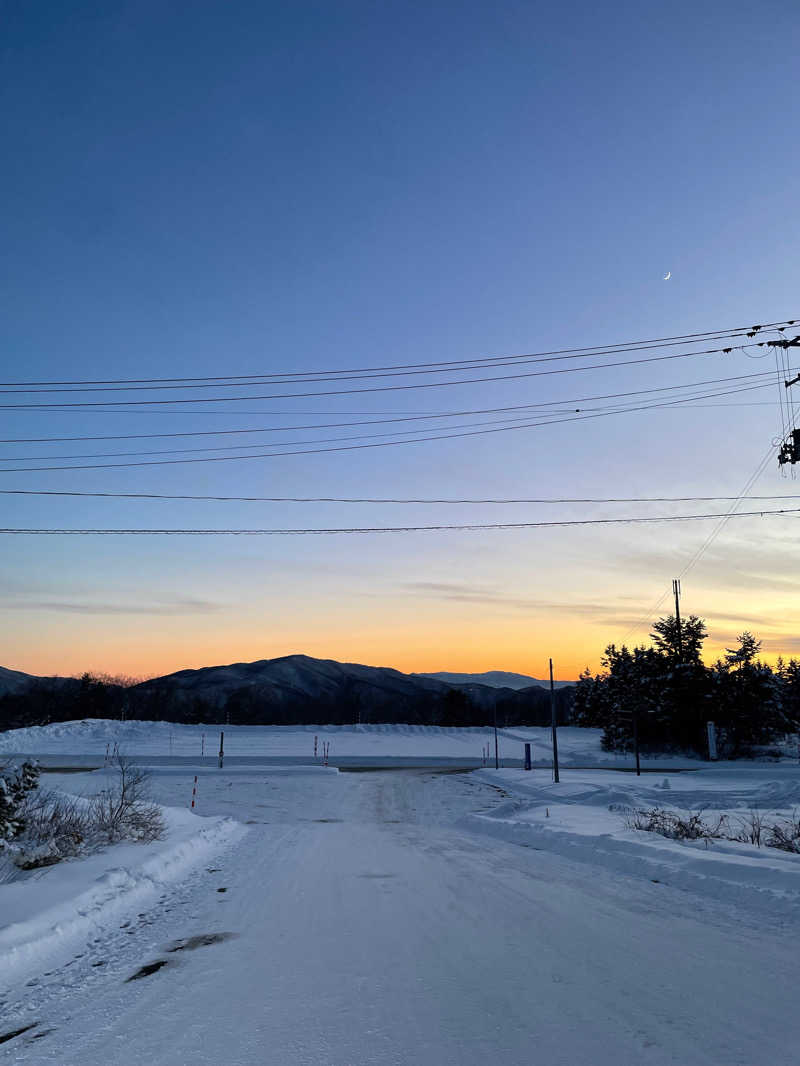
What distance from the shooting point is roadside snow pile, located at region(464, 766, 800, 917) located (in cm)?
991

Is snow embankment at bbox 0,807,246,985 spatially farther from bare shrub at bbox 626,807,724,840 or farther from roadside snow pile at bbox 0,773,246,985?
bare shrub at bbox 626,807,724,840

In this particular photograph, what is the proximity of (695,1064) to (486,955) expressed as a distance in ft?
9.03

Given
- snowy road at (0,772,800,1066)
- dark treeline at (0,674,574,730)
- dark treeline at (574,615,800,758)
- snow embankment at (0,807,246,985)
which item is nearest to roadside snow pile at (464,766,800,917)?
snowy road at (0,772,800,1066)

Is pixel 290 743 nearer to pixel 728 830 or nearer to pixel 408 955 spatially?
pixel 728 830

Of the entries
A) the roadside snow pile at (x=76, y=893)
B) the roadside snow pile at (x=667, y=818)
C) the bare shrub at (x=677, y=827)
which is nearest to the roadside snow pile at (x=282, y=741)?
the roadside snow pile at (x=667, y=818)

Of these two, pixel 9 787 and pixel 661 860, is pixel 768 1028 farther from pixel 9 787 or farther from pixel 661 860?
pixel 9 787

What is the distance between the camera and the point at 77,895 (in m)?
8.92

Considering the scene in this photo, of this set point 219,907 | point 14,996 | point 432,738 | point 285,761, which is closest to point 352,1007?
point 14,996

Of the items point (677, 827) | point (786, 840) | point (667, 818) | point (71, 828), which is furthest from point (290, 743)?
point (786, 840)

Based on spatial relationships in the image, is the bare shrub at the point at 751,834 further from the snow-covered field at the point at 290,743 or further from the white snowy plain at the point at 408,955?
the snow-covered field at the point at 290,743

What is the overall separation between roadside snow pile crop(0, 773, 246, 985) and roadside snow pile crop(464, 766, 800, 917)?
685 cm

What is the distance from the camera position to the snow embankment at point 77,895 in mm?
7113

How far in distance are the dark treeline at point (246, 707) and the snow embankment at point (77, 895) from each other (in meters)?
72.1

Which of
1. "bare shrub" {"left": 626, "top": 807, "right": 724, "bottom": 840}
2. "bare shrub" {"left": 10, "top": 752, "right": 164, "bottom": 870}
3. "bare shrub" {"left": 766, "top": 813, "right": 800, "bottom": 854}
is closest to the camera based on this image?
"bare shrub" {"left": 10, "top": 752, "right": 164, "bottom": 870}
